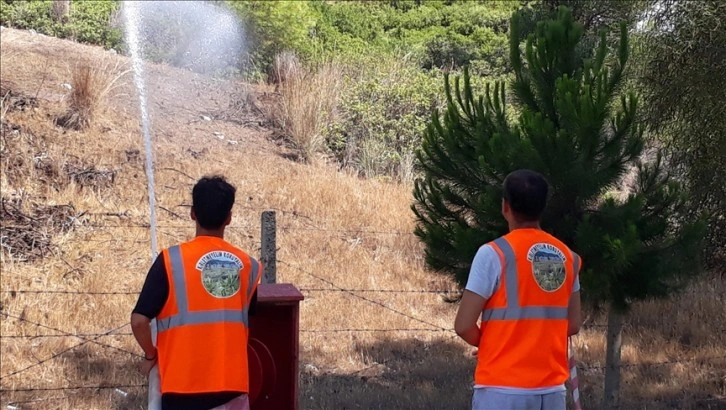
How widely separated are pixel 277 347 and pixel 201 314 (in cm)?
119

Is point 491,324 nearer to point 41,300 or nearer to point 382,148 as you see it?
point 41,300

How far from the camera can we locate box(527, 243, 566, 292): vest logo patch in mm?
3707

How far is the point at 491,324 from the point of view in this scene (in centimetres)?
370

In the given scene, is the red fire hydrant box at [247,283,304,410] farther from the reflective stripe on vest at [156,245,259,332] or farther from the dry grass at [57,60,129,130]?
the dry grass at [57,60,129,130]

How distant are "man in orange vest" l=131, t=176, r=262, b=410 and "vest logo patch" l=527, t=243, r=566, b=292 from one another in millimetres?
1078

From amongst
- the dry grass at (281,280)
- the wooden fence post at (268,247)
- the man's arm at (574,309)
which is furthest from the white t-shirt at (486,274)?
the dry grass at (281,280)

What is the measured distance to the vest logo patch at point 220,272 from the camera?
3.60 meters

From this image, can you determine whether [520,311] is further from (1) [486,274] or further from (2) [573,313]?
(2) [573,313]

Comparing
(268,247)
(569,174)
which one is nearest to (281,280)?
(268,247)

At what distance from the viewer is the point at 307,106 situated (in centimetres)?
1451

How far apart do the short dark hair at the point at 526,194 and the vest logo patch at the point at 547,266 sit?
0.42 feet

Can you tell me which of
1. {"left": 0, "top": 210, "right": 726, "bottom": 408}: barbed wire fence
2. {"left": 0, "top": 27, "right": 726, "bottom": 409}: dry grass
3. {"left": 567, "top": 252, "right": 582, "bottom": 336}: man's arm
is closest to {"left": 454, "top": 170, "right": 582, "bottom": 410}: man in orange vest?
{"left": 567, "top": 252, "right": 582, "bottom": 336}: man's arm

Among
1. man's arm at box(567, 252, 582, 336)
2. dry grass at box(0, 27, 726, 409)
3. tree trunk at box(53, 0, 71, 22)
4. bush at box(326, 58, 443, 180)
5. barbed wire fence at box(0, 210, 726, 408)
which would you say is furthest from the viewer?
tree trunk at box(53, 0, 71, 22)

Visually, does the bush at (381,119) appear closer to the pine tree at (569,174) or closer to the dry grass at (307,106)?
the dry grass at (307,106)
